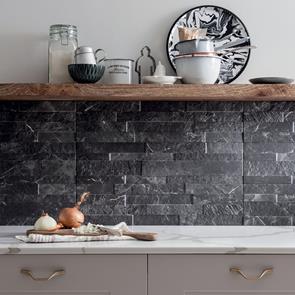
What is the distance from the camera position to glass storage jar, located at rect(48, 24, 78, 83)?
2.62m

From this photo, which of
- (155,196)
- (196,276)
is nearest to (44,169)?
(155,196)

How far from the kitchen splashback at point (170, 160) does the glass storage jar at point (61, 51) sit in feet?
0.63

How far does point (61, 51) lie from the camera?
2.63m

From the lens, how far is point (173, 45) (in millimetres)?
2748

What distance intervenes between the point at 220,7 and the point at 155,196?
3.21 feet

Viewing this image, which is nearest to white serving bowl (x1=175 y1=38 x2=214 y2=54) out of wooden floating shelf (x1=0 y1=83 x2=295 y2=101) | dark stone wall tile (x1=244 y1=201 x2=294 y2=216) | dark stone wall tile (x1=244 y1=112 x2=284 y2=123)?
wooden floating shelf (x1=0 y1=83 x2=295 y2=101)

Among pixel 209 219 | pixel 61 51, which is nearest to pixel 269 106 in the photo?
pixel 209 219

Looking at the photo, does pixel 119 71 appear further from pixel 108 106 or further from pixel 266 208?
pixel 266 208

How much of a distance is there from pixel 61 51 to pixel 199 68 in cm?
65

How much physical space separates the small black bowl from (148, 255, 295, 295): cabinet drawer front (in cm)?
86

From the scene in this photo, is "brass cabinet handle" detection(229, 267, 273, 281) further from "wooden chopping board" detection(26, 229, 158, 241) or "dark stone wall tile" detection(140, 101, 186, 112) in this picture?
"dark stone wall tile" detection(140, 101, 186, 112)

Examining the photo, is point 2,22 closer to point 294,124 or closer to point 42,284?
point 42,284

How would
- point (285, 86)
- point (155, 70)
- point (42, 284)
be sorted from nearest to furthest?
point (42, 284) → point (285, 86) → point (155, 70)

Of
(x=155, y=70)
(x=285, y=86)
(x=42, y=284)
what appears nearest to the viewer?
(x=42, y=284)
